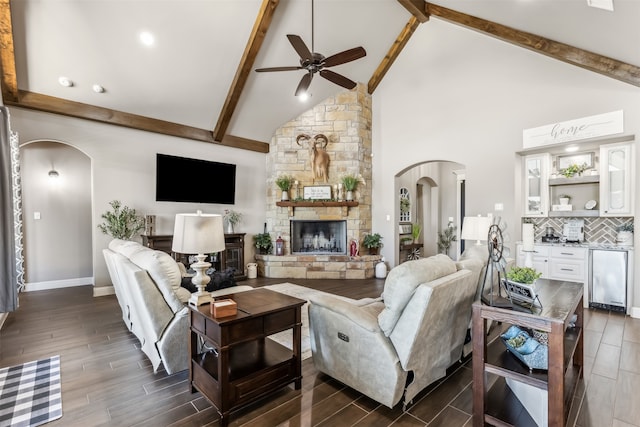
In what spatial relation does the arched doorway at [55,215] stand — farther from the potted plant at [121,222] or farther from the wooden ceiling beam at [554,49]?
the wooden ceiling beam at [554,49]

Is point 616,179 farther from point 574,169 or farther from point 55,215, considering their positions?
point 55,215

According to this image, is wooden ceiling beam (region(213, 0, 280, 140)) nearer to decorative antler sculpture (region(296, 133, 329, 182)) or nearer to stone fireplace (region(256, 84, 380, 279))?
stone fireplace (region(256, 84, 380, 279))

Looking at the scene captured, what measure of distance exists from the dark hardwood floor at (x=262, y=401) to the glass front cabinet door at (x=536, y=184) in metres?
1.96

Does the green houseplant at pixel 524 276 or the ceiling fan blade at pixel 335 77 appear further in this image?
the ceiling fan blade at pixel 335 77

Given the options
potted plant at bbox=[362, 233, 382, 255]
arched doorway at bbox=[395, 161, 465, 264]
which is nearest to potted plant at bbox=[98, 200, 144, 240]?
potted plant at bbox=[362, 233, 382, 255]

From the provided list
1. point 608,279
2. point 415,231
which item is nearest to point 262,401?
point 608,279

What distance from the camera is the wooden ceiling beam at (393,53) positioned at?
6.01 metres

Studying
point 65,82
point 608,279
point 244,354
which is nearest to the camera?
point 244,354

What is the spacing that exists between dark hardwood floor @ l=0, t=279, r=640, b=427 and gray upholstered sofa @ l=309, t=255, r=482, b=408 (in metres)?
0.14

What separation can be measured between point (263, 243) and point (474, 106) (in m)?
4.82

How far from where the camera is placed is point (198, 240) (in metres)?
2.14

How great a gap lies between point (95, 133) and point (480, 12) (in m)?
6.32

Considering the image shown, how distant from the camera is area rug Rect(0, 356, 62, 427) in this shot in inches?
77.1

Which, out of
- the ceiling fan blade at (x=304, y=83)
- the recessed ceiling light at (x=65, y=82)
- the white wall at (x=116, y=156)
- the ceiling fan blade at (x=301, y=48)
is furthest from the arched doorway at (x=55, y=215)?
Answer: the ceiling fan blade at (x=301, y=48)
